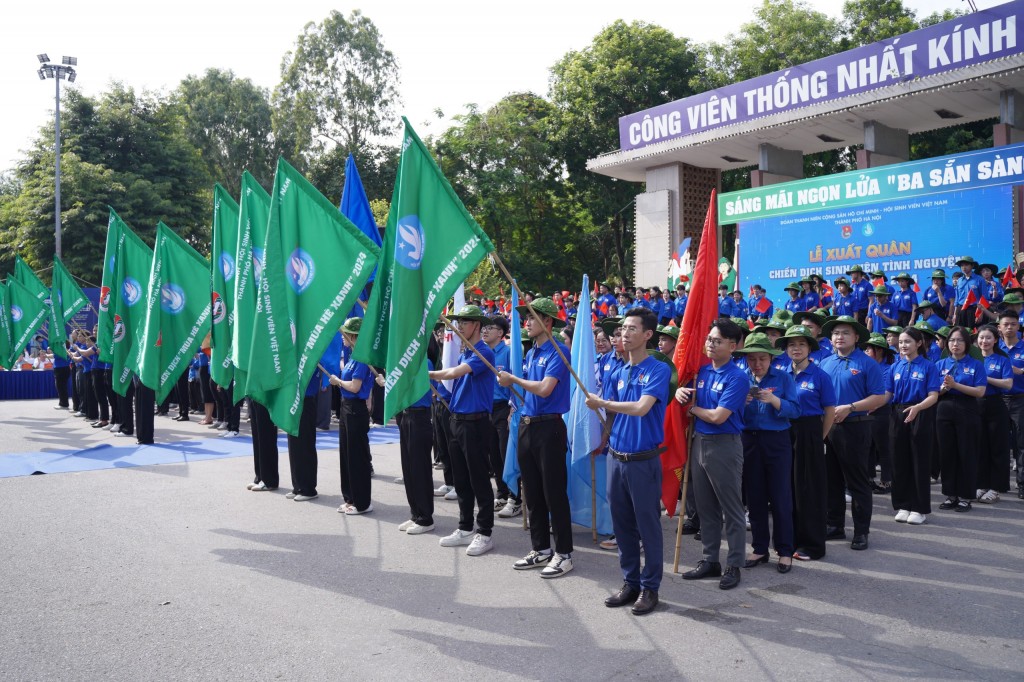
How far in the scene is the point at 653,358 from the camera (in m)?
5.50

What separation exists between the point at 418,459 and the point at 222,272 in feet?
12.0

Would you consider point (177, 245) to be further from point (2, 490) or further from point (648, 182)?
point (648, 182)

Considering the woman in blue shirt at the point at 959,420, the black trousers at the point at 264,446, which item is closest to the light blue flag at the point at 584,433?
the woman in blue shirt at the point at 959,420

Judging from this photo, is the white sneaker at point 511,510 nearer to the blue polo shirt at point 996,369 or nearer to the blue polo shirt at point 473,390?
the blue polo shirt at point 473,390

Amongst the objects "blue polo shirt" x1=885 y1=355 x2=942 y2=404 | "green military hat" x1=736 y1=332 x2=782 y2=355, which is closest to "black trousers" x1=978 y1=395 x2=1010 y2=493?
"blue polo shirt" x1=885 y1=355 x2=942 y2=404

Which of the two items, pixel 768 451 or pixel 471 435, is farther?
pixel 471 435

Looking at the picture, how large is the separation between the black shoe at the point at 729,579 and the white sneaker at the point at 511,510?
9.56ft

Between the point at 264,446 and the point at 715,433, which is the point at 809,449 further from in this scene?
the point at 264,446

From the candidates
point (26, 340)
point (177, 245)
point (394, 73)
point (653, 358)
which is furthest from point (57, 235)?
point (653, 358)

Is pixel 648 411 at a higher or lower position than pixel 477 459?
higher

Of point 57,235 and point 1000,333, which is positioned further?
point 57,235

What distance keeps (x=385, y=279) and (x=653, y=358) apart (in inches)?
92.9

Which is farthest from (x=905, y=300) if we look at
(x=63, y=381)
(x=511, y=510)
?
(x=63, y=381)

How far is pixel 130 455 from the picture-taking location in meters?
12.5
